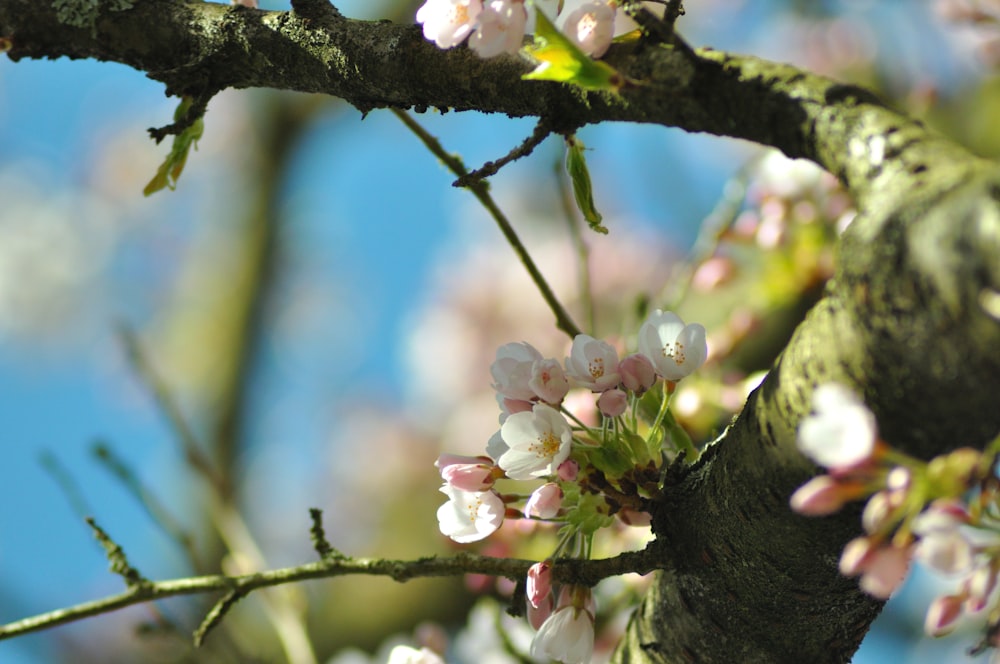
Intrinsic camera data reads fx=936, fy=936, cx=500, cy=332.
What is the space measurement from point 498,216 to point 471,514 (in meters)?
0.25

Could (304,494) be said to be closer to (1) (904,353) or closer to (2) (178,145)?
(2) (178,145)

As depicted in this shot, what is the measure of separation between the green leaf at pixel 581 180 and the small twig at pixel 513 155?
1.5 inches

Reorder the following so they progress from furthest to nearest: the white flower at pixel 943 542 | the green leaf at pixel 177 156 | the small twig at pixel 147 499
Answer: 1. the small twig at pixel 147 499
2. the green leaf at pixel 177 156
3. the white flower at pixel 943 542

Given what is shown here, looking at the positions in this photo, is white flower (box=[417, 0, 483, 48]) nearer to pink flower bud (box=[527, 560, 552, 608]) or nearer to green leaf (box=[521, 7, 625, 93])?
green leaf (box=[521, 7, 625, 93])

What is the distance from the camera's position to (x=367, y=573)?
2.28 ft

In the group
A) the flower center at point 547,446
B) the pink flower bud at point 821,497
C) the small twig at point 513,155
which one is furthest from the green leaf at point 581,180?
the pink flower bud at point 821,497

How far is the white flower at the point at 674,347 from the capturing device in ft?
2.13

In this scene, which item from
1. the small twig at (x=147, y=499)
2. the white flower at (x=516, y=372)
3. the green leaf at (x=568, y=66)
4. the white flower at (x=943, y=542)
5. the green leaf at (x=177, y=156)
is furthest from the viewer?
the small twig at (x=147, y=499)

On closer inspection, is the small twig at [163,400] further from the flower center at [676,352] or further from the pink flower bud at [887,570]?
the pink flower bud at [887,570]

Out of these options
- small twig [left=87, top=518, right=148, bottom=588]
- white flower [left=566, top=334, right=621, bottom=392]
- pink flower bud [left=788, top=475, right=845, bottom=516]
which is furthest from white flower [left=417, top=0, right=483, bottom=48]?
small twig [left=87, top=518, right=148, bottom=588]

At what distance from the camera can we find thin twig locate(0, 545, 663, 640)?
0.65m

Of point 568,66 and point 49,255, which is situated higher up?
point 49,255

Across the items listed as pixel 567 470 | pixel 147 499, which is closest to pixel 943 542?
pixel 567 470

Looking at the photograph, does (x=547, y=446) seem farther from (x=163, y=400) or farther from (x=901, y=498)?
(x=163, y=400)
